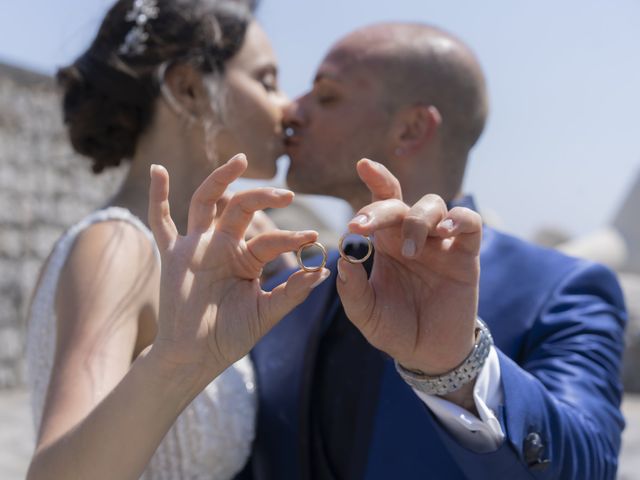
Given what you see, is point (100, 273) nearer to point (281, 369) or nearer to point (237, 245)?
point (237, 245)

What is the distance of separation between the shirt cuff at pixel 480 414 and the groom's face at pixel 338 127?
44.5 inches

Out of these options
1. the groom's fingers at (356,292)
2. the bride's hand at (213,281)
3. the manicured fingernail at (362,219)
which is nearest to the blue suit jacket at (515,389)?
the groom's fingers at (356,292)

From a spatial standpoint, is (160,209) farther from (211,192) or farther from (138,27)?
(138,27)

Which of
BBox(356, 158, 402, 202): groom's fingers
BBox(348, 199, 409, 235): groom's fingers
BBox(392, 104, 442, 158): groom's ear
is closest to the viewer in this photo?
BBox(348, 199, 409, 235): groom's fingers

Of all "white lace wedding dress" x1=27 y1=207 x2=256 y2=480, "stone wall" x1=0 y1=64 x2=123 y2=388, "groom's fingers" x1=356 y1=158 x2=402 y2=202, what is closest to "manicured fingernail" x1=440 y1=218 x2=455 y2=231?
"groom's fingers" x1=356 y1=158 x2=402 y2=202

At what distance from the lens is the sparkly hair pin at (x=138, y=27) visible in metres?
2.51

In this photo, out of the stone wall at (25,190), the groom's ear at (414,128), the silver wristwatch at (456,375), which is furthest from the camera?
the stone wall at (25,190)

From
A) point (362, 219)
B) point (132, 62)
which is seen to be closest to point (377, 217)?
point (362, 219)

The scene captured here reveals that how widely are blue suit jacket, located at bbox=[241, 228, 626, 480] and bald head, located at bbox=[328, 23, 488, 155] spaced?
1.60 feet

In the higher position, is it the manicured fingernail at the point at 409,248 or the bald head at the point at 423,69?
the manicured fingernail at the point at 409,248

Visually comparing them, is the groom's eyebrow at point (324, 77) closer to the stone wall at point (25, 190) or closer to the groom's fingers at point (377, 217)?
the groom's fingers at point (377, 217)

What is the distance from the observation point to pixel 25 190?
22.7ft

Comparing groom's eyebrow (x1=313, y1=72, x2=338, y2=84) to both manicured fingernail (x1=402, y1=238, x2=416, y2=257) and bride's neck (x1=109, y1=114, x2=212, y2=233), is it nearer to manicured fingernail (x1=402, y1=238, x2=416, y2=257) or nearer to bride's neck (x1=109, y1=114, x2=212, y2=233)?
bride's neck (x1=109, y1=114, x2=212, y2=233)

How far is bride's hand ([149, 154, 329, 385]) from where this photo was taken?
156cm
